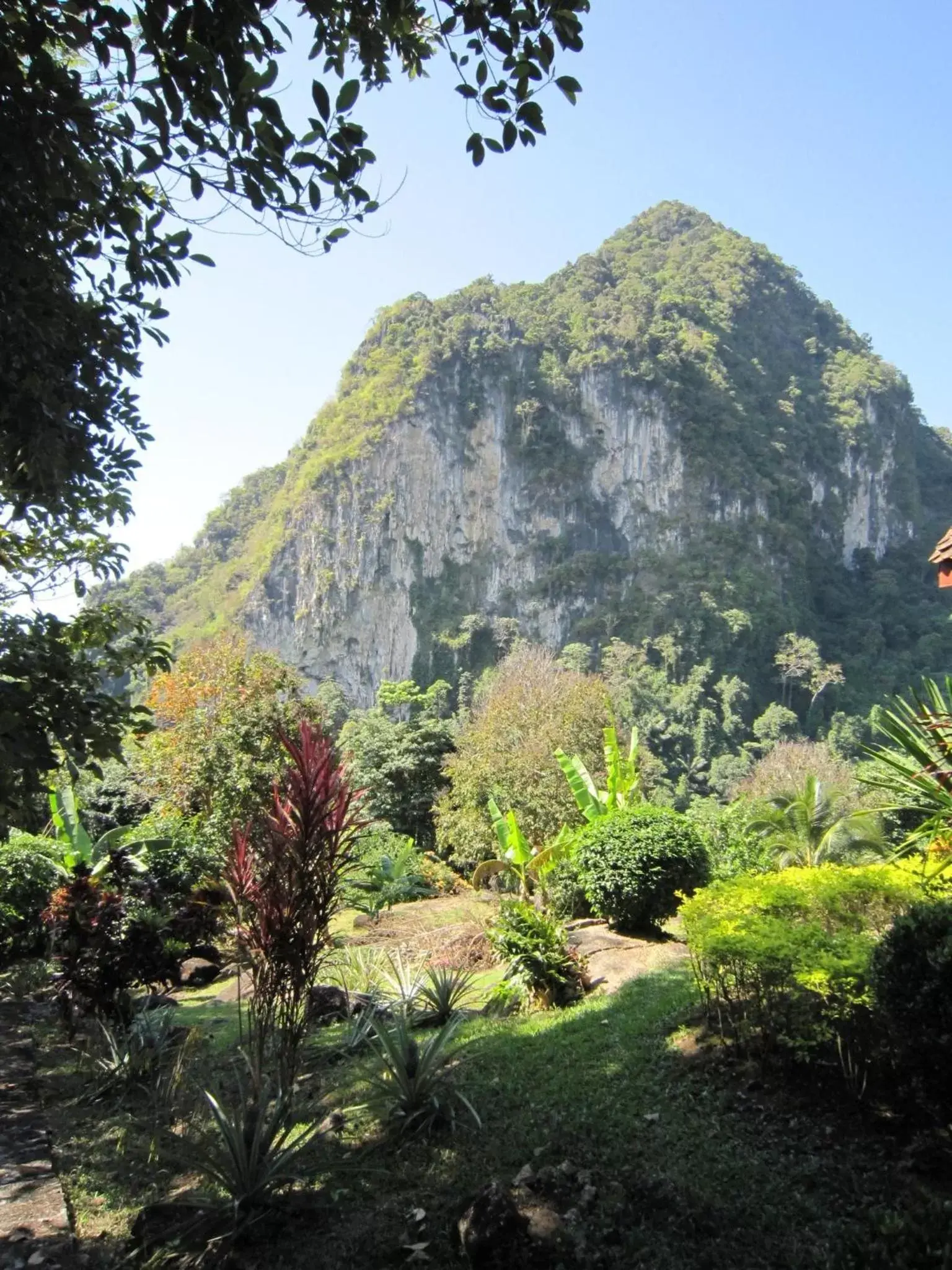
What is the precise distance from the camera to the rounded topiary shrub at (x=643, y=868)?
8.62 metres

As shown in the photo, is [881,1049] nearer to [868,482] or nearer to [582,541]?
[582,541]

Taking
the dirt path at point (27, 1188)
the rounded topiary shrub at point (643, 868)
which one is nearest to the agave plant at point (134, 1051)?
the dirt path at point (27, 1188)

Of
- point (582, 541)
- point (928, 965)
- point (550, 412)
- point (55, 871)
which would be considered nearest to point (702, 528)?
point (582, 541)

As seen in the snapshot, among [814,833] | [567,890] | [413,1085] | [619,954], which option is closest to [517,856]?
[567,890]

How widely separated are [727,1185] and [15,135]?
4.49 meters

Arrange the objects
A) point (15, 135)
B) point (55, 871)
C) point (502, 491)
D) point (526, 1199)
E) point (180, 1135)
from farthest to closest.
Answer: point (502, 491)
point (55, 871)
point (180, 1135)
point (526, 1199)
point (15, 135)

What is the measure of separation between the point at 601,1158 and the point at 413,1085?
0.99m

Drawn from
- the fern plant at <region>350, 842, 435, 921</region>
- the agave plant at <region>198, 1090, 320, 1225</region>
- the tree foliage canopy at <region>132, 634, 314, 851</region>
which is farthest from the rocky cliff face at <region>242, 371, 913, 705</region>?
the agave plant at <region>198, 1090, 320, 1225</region>

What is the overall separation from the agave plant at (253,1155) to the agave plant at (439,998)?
2.45 m

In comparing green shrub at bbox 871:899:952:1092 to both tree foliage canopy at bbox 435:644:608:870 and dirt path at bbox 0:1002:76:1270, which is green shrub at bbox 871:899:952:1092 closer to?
dirt path at bbox 0:1002:76:1270

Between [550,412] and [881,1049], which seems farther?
[550,412]

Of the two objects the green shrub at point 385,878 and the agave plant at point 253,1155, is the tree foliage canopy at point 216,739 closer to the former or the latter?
the green shrub at point 385,878

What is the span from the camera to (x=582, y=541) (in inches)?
3150

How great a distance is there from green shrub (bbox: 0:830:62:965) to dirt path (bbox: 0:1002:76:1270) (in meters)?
Result: 4.77
